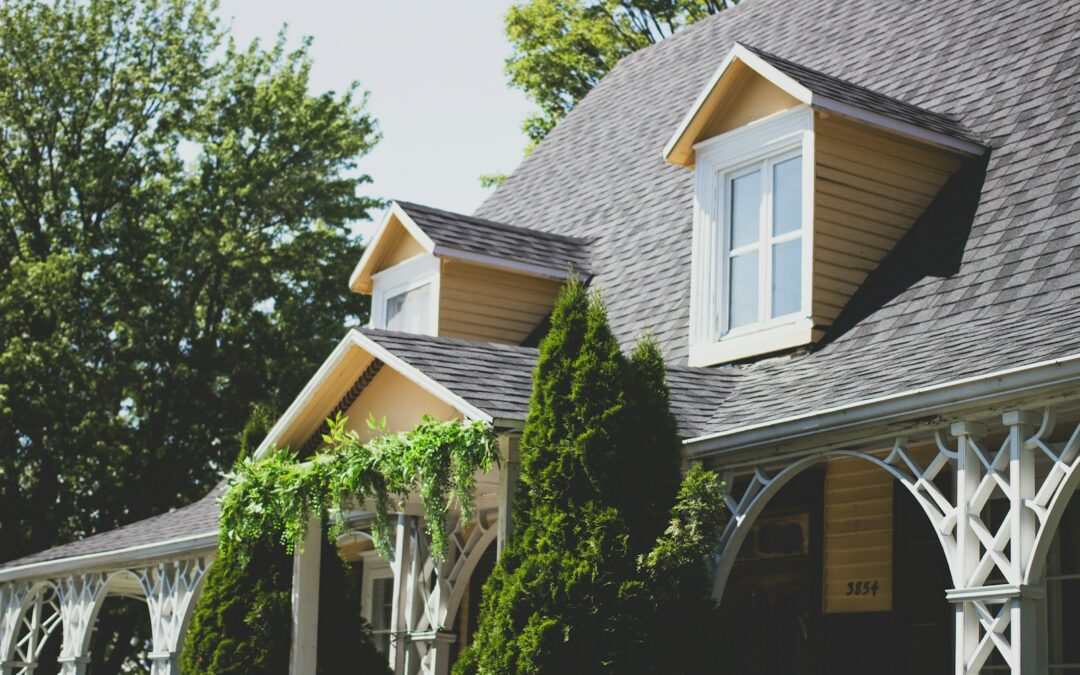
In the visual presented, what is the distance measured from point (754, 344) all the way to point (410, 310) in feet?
17.6

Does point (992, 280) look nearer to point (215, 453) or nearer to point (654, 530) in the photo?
Result: point (654, 530)

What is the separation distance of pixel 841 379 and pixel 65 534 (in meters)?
22.6

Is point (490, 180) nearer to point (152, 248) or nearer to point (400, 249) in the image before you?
point (152, 248)

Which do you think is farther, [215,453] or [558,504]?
[215,453]

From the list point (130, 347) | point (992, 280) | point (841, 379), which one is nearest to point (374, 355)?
point (841, 379)

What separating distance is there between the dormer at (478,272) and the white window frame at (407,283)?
0.01m

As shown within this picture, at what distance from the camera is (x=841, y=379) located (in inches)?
377

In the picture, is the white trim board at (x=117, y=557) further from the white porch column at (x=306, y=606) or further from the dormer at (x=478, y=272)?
the dormer at (x=478, y=272)

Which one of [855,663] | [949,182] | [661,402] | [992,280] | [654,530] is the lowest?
[855,663]

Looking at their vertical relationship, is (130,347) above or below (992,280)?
above

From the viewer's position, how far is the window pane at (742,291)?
1200 cm

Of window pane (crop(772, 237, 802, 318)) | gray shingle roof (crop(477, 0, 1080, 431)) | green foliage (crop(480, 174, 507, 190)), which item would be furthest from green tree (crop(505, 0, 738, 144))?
window pane (crop(772, 237, 802, 318))

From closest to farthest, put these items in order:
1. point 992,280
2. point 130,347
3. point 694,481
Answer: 1. point 694,481
2. point 992,280
3. point 130,347

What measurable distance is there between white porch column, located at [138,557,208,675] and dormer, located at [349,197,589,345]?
3.56m
